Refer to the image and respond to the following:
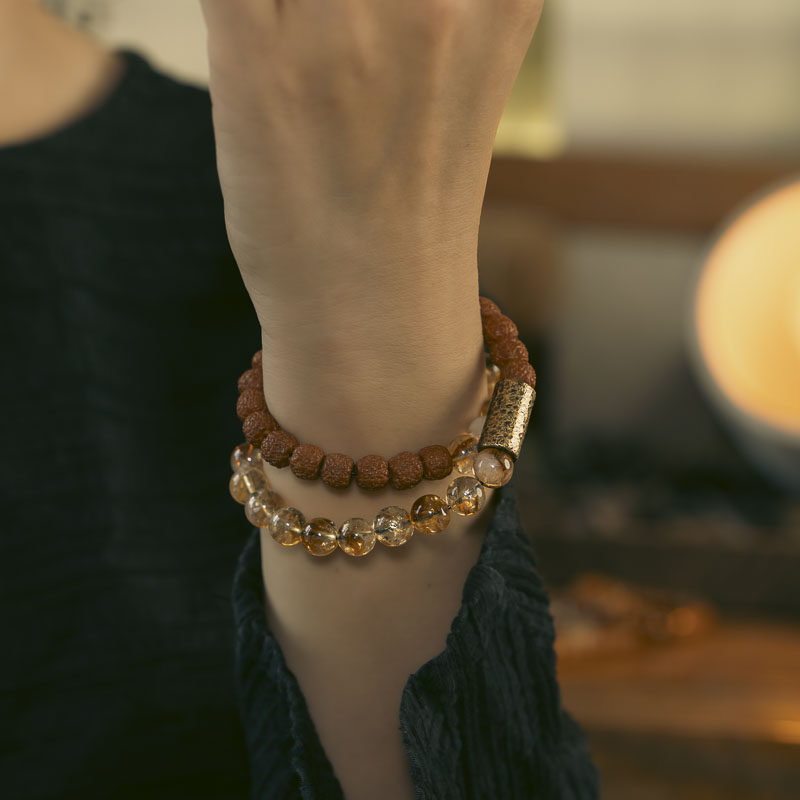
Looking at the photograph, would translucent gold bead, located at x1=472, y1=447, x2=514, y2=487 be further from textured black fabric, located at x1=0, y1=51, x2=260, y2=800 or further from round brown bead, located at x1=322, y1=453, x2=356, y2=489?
textured black fabric, located at x1=0, y1=51, x2=260, y2=800

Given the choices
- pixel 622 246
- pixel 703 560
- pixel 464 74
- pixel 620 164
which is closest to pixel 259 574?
pixel 464 74

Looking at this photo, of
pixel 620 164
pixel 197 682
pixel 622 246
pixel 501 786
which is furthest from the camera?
pixel 622 246

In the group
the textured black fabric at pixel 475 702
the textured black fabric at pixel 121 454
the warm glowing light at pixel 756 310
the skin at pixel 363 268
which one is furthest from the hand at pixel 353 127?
the warm glowing light at pixel 756 310

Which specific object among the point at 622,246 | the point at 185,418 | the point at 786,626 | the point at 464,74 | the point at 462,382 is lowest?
the point at 786,626

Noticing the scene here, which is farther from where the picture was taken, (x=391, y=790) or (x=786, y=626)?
(x=786, y=626)

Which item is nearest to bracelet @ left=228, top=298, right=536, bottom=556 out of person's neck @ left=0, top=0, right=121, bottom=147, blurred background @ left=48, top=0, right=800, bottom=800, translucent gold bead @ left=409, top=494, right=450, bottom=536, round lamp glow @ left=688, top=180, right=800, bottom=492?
translucent gold bead @ left=409, top=494, right=450, bottom=536

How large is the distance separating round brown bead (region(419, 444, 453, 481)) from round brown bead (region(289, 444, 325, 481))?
1.5 inches

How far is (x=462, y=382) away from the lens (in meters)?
0.30

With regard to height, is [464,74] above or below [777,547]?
above

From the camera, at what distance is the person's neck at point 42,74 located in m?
0.48

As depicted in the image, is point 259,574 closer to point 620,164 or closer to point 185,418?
point 185,418

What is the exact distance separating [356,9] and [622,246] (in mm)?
1306

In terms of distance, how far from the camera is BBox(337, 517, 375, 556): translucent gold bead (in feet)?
0.97

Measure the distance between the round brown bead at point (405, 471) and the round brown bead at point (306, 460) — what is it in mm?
26
